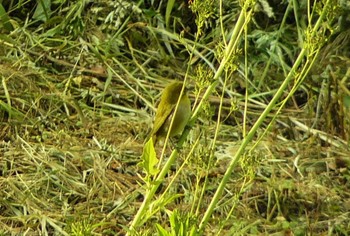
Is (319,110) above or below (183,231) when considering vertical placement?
below

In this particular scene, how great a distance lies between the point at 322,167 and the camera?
4.14m

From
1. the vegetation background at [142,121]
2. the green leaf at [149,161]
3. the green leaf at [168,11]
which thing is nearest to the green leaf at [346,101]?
the vegetation background at [142,121]

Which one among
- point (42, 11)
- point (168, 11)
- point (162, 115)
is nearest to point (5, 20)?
point (42, 11)

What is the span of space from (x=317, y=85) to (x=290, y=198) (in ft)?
2.88

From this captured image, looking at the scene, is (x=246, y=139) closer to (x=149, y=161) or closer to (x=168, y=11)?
(x=149, y=161)

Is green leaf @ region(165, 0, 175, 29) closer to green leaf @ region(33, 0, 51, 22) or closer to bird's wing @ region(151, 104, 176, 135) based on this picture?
green leaf @ region(33, 0, 51, 22)

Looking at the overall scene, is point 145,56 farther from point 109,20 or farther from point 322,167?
point 322,167

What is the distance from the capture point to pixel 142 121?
4355 millimetres

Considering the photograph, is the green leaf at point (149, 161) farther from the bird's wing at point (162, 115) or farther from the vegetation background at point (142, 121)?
the vegetation background at point (142, 121)

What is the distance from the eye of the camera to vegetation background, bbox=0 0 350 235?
12.2ft

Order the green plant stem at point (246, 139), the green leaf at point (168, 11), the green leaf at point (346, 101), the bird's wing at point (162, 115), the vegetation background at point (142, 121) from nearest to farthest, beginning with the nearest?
the green plant stem at point (246, 139) < the bird's wing at point (162, 115) < the vegetation background at point (142, 121) < the green leaf at point (346, 101) < the green leaf at point (168, 11)

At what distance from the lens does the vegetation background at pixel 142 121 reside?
12.2 ft

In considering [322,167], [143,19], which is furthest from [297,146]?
[143,19]

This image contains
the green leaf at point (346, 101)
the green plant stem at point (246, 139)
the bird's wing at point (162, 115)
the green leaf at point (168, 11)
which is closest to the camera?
the green plant stem at point (246, 139)
